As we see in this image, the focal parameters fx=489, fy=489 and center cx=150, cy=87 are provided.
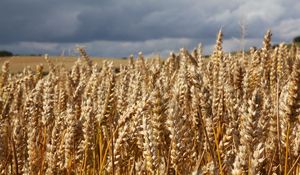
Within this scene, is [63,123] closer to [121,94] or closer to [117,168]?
[121,94]

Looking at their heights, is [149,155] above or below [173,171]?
above

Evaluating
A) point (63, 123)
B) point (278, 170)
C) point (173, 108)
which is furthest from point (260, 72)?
point (173, 108)

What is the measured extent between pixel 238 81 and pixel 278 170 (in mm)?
1539

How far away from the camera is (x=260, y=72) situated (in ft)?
11.6

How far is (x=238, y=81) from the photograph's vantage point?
328cm

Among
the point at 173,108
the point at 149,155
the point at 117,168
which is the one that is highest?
the point at 173,108

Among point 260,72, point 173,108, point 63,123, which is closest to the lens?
point 173,108

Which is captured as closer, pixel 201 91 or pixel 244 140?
pixel 244 140

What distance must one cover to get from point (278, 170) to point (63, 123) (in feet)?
4.09

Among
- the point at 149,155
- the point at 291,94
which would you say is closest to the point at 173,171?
the point at 149,155

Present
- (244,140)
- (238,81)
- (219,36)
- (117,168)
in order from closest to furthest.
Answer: (244,140) < (117,168) < (238,81) < (219,36)

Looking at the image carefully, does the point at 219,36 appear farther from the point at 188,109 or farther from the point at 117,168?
the point at 117,168

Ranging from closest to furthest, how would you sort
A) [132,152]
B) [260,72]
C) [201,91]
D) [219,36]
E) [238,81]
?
[201,91], [132,152], [238,81], [260,72], [219,36]

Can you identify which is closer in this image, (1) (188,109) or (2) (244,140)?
(2) (244,140)
